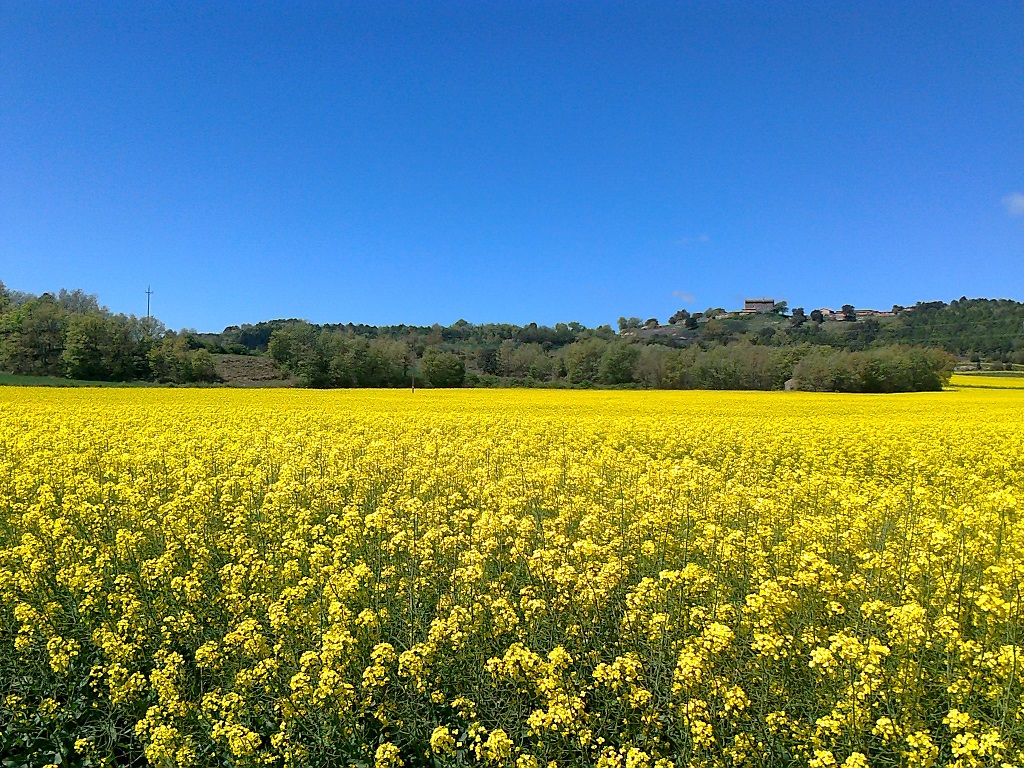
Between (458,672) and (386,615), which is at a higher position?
(386,615)

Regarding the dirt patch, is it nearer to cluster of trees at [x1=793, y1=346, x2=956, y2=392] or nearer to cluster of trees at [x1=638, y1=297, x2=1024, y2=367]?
cluster of trees at [x1=793, y1=346, x2=956, y2=392]

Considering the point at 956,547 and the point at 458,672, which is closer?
the point at 458,672

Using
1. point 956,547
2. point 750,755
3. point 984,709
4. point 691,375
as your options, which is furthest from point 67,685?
point 691,375

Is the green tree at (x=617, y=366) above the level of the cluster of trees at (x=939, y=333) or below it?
below

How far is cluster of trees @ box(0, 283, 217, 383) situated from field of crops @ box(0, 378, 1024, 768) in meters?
61.0

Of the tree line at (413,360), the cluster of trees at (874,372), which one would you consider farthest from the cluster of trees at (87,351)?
the cluster of trees at (874,372)

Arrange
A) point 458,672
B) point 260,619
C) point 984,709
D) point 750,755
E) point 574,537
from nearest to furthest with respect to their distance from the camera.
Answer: point 750,755, point 984,709, point 458,672, point 260,619, point 574,537

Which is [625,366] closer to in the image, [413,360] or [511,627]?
[413,360]

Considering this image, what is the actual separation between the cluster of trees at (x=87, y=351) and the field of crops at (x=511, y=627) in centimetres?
6096

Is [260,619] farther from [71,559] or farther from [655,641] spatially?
[655,641]

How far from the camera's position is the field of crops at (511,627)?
12.0 ft

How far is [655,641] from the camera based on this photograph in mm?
4461

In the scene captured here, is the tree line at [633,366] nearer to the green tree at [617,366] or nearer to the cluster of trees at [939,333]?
the green tree at [617,366]

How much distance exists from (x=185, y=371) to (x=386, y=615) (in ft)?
221
